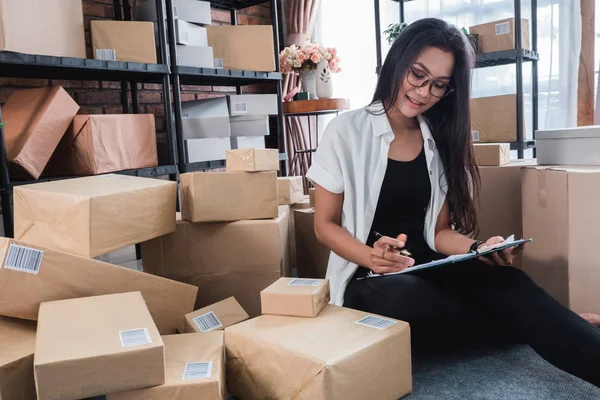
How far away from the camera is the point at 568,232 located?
1361mm

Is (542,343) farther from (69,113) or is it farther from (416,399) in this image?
(69,113)

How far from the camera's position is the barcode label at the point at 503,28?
2.61 meters

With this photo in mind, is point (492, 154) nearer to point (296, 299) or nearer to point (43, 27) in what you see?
point (296, 299)

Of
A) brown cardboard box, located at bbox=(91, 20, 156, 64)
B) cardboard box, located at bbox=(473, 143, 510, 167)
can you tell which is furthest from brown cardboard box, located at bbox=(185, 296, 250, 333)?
brown cardboard box, located at bbox=(91, 20, 156, 64)

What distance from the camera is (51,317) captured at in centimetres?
102

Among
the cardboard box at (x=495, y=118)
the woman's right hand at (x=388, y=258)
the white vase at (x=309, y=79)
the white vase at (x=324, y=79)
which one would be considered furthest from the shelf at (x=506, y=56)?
the woman's right hand at (x=388, y=258)

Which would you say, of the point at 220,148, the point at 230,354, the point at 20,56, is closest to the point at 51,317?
the point at 230,354

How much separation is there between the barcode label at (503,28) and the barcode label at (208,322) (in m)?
2.06

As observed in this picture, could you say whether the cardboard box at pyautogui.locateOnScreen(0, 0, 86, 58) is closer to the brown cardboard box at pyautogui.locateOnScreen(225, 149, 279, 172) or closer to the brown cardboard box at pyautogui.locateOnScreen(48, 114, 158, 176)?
the brown cardboard box at pyautogui.locateOnScreen(48, 114, 158, 176)

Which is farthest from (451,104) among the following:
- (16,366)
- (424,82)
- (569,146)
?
(16,366)

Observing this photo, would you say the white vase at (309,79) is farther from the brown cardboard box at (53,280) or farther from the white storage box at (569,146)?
the brown cardboard box at (53,280)

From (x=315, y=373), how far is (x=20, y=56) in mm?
1433

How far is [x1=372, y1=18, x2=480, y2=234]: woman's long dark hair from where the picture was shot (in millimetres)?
1318

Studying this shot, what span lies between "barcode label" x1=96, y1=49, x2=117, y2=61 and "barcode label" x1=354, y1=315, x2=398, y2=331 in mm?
1464
